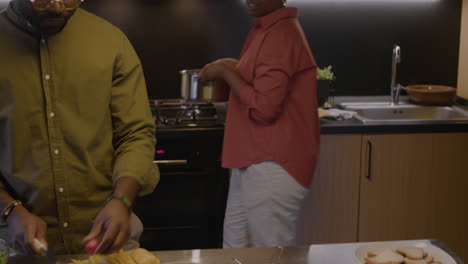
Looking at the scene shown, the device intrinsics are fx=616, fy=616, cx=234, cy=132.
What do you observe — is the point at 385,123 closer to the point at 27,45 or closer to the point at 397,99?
the point at 397,99

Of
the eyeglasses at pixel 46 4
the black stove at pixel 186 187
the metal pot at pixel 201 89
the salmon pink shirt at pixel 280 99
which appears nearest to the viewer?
the eyeglasses at pixel 46 4

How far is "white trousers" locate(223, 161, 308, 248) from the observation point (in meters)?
2.37

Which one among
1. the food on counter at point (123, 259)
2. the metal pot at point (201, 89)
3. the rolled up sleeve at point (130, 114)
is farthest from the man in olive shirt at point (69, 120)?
the metal pot at point (201, 89)

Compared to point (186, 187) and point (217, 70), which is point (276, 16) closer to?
point (217, 70)

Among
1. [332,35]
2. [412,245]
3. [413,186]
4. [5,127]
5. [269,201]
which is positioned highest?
[332,35]

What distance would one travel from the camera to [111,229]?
1.29 meters

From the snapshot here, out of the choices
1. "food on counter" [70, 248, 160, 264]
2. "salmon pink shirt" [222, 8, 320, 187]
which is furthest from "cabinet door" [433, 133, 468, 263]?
"food on counter" [70, 248, 160, 264]

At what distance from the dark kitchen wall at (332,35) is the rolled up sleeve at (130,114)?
6.30 ft

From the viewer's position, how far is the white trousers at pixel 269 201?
2369mm

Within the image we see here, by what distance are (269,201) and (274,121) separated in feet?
1.01

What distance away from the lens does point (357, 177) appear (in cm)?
305

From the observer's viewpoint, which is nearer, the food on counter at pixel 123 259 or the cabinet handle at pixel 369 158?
the food on counter at pixel 123 259

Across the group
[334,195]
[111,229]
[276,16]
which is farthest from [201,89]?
[111,229]

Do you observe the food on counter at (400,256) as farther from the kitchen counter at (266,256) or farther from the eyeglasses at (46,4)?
the eyeglasses at (46,4)
